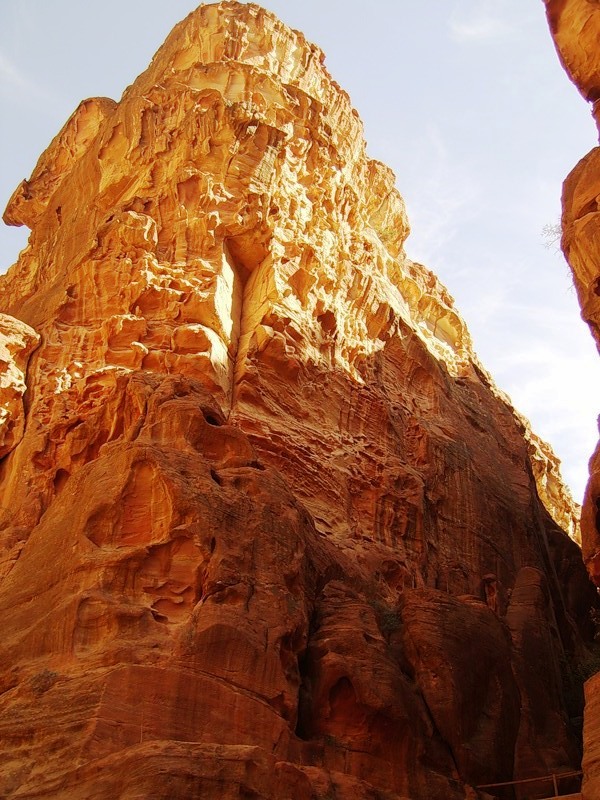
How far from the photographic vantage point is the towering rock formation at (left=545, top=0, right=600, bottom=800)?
16.9 metres

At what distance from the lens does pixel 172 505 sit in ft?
61.7

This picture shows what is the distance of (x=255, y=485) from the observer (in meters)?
20.4

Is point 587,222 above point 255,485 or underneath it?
above

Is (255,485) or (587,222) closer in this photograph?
(255,485)

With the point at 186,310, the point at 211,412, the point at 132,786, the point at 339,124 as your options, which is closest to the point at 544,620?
the point at 211,412

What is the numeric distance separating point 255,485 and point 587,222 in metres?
9.65

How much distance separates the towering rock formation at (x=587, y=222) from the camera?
55.4 ft

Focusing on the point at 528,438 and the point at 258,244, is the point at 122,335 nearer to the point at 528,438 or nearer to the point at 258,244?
the point at 258,244

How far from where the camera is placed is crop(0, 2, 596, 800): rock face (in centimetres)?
1636

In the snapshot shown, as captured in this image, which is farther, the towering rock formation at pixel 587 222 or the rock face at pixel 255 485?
the towering rock formation at pixel 587 222

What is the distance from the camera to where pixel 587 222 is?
22078 mm

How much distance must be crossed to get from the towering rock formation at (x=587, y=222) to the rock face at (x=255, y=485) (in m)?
3.32

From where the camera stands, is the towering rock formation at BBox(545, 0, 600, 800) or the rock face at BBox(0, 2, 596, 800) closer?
the rock face at BBox(0, 2, 596, 800)

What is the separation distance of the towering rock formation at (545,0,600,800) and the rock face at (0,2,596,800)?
332 cm
